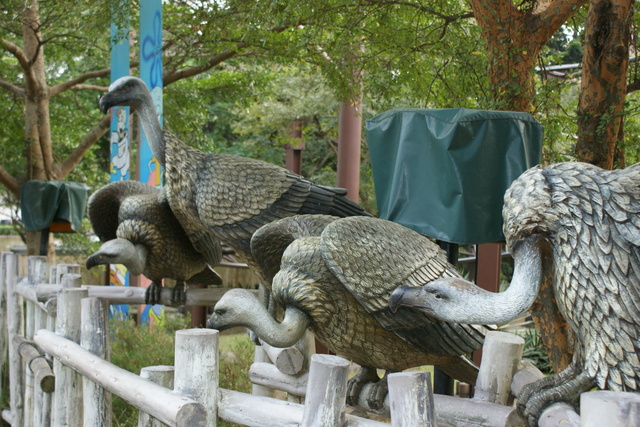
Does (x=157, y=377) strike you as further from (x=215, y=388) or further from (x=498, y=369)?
(x=498, y=369)

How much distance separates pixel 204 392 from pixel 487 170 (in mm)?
1577

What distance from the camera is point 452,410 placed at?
8.52 feet

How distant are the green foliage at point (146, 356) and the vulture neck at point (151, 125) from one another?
1.98m

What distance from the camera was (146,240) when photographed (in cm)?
431

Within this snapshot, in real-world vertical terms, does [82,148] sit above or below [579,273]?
above

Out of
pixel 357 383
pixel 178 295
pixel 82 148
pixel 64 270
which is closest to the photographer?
pixel 357 383

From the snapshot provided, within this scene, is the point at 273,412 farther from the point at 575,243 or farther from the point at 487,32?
the point at 487,32

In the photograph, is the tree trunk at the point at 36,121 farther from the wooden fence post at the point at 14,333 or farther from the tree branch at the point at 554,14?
the tree branch at the point at 554,14

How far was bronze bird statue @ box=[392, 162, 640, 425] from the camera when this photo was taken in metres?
1.90

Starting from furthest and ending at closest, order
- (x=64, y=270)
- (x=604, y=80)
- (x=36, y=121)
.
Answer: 1. (x=36, y=121)
2. (x=64, y=270)
3. (x=604, y=80)

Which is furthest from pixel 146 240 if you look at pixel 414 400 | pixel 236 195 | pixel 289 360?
pixel 414 400

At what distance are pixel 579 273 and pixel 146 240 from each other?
2.95 metres

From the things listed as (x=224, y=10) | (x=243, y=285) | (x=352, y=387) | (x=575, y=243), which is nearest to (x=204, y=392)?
(x=352, y=387)

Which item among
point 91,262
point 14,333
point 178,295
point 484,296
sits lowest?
point 14,333
